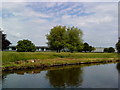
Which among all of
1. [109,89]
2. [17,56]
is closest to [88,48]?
[17,56]

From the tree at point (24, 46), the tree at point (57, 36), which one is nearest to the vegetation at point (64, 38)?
the tree at point (57, 36)

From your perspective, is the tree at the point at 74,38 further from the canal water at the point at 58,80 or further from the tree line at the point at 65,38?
the canal water at the point at 58,80

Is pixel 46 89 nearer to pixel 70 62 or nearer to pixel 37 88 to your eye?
pixel 37 88

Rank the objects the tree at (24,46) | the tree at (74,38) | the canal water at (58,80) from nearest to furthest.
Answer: the canal water at (58,80) → the tree at (74,38) → the tree at (24,46)

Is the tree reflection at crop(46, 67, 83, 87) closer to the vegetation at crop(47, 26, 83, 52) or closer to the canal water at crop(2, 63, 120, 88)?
the canal water at crop(2, 63, 120, 88)

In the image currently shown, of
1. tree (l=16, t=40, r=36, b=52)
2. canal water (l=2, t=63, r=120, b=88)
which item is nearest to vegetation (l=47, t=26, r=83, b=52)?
tree (l=16, t=40, r=36, b=52)

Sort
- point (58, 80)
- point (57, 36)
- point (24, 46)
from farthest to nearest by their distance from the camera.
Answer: point (24, 46)
point (57, 36)
point (58, 80)

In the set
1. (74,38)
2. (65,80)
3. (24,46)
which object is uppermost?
(74,38)

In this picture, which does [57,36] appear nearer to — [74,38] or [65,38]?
[65,38]

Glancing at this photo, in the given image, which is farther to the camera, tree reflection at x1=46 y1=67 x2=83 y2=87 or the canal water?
tree reflection at x1=46 y1=67 x2=83 y2=87

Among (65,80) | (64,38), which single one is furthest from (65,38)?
(65,80)

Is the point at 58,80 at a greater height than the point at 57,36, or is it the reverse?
the point at 57,36

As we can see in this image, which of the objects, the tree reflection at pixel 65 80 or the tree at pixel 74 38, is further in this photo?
the tree at pixel 74 38

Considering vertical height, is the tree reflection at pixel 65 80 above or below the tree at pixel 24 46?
below
